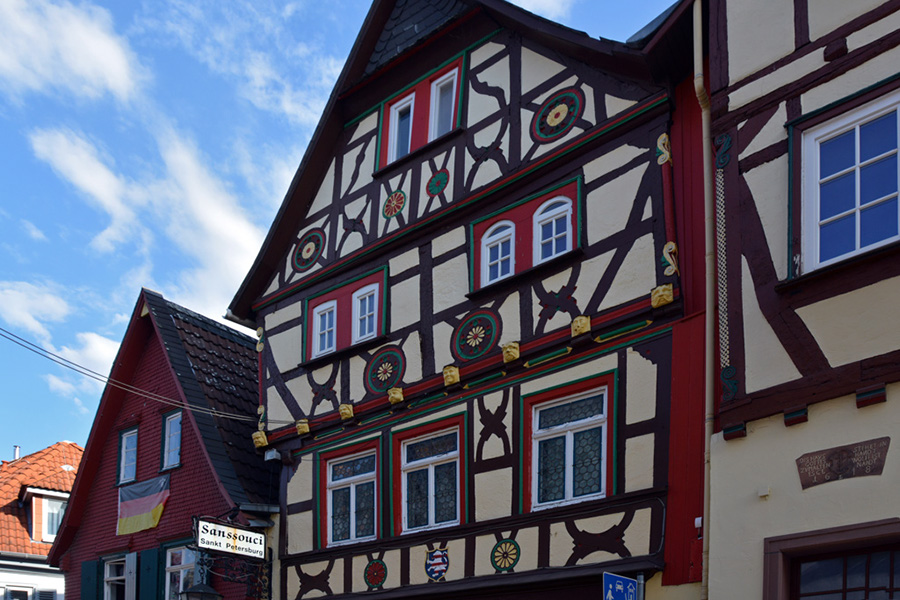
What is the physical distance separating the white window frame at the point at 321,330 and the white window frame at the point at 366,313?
0.44 m

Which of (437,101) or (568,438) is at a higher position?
(437,101)

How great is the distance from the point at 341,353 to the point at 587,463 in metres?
4.87

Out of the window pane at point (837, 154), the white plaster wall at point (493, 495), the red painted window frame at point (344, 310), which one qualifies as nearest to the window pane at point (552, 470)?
the white plaster wall at point (493, 495)

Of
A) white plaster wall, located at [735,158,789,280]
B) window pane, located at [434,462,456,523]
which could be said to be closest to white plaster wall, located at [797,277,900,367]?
white plaster wall, located at [735,158,789,280]

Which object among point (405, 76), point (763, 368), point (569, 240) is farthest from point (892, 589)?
point (405, 76)

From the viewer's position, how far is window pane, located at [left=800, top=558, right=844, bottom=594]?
8.66 metres

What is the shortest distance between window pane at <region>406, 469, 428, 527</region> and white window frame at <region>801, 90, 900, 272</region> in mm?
6315

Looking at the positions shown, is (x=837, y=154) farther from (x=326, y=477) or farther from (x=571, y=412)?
(x=326, y=477)

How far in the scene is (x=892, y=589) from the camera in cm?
825

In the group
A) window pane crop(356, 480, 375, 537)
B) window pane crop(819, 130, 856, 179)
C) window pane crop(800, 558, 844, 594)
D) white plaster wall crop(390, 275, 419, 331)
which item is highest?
window pane crop(819, 130, 856, 179)

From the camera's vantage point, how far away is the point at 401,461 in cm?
1452

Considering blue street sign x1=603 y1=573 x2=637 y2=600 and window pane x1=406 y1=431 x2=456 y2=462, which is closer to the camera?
blue street sign x1=603 y1=573 x2=637 y2=600

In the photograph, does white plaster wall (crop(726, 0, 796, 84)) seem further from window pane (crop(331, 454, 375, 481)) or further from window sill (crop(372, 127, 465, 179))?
window pane (crop(331, 454, 375, 481))

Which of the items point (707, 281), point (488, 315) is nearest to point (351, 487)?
point (488, 315)
